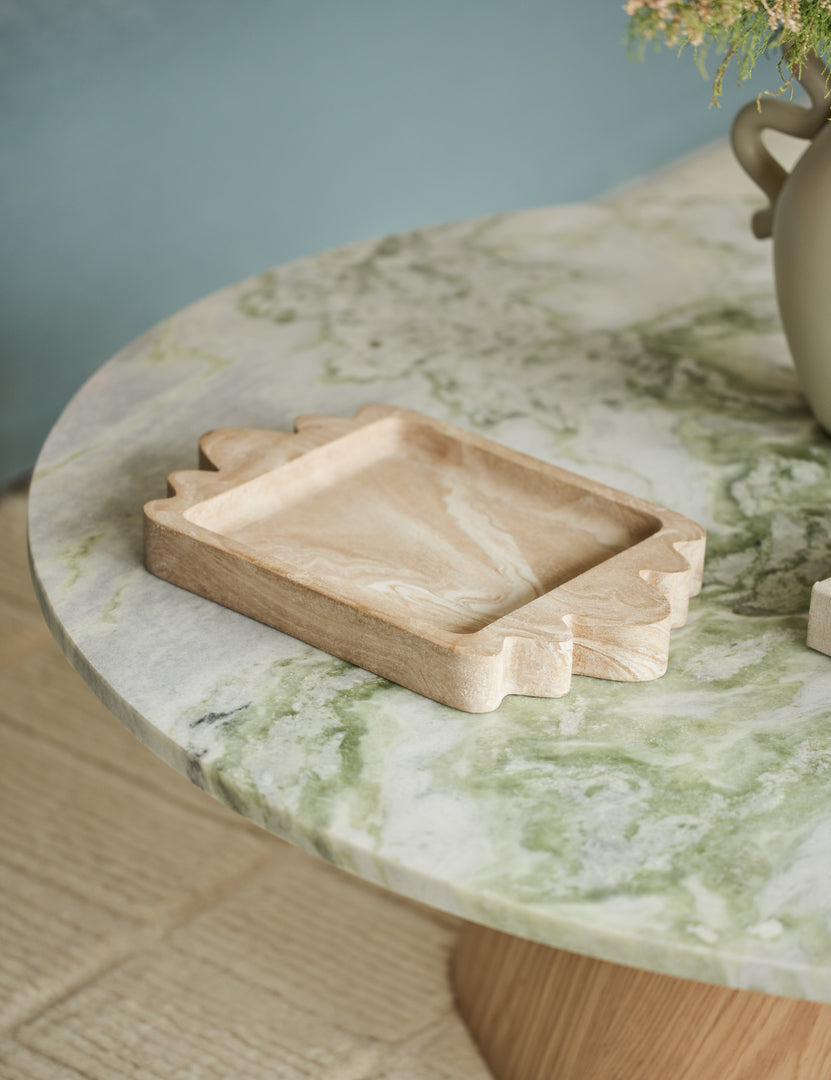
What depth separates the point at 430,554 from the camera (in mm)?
901

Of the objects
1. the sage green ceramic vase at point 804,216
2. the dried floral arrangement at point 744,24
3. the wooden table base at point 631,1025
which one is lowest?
the wooden table base at point 631,1025

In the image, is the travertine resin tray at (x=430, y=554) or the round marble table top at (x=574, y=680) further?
the travertine resin tray at (x=430, y=554)

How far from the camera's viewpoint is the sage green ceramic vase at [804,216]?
3.26ft

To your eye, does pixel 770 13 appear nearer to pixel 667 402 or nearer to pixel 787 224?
pixel 787 224

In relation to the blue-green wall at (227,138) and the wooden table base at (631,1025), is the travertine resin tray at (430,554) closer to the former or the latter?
the wooden table base at (631,1025)

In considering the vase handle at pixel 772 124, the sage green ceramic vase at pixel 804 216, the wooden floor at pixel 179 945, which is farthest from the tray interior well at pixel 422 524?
the wooden floor at pixel 179 945

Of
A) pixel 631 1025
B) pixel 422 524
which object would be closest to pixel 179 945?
pixel 631 1025

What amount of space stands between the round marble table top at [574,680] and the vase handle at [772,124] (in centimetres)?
20

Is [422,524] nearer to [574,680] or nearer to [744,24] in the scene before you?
[574,680]

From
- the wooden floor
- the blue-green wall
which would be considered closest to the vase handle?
the wooden floor

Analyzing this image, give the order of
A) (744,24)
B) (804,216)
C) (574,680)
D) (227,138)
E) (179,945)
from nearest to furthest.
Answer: (574,680) < (744,24) < (804,216) < (179,945) < (227,138)

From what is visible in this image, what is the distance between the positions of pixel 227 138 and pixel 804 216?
4.89ft

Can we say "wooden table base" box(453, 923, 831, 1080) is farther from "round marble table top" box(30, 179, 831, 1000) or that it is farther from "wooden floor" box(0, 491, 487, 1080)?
Answer: "round marble table top" box(30, 179, 831, 1000)

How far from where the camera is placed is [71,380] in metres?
2.21
